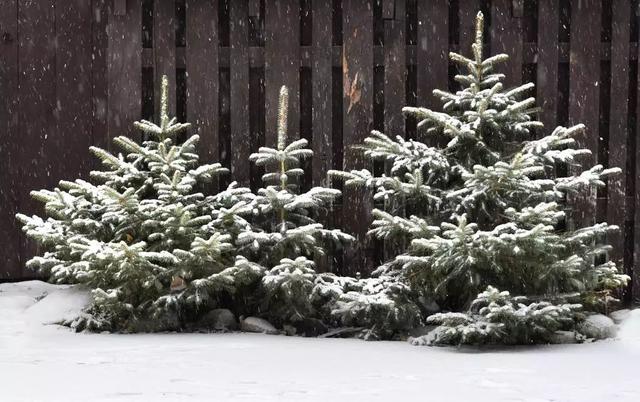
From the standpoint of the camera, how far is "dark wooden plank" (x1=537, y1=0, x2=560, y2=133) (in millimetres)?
6883

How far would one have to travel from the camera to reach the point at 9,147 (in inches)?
289

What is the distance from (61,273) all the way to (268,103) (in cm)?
215

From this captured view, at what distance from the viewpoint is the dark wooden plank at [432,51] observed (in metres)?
6.87

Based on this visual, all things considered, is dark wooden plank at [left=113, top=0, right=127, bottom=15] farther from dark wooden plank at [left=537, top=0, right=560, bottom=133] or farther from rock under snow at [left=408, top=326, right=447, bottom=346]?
rock under snow at [left=408, top=326, right=447, bottom=346]

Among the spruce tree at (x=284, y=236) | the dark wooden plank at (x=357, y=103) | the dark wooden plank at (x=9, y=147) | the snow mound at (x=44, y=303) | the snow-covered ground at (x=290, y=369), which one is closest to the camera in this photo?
the snow-covered ground at (x=290, y=369)

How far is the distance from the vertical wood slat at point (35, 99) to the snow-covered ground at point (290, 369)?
5.81 feet

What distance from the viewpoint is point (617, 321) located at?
611 centimetres

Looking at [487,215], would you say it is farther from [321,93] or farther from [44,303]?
[44,303]

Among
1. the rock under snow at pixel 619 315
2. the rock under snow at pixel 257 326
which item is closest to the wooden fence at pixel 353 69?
the rock under snow at pixel 619 315

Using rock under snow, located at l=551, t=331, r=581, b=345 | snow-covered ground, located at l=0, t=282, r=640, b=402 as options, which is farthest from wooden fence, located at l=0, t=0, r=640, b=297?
snow-covered ground, located at l=0, t=282, r=640, b=402

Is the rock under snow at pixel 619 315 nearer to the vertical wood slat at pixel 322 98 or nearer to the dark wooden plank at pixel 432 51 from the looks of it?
the dark wooden plank at pixel 432 51

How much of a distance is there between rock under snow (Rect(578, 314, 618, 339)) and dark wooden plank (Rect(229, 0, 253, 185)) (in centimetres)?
285

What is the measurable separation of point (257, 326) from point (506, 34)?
3134 millimetres

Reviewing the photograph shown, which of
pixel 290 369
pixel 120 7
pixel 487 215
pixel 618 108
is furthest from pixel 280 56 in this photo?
pixel 290 369
